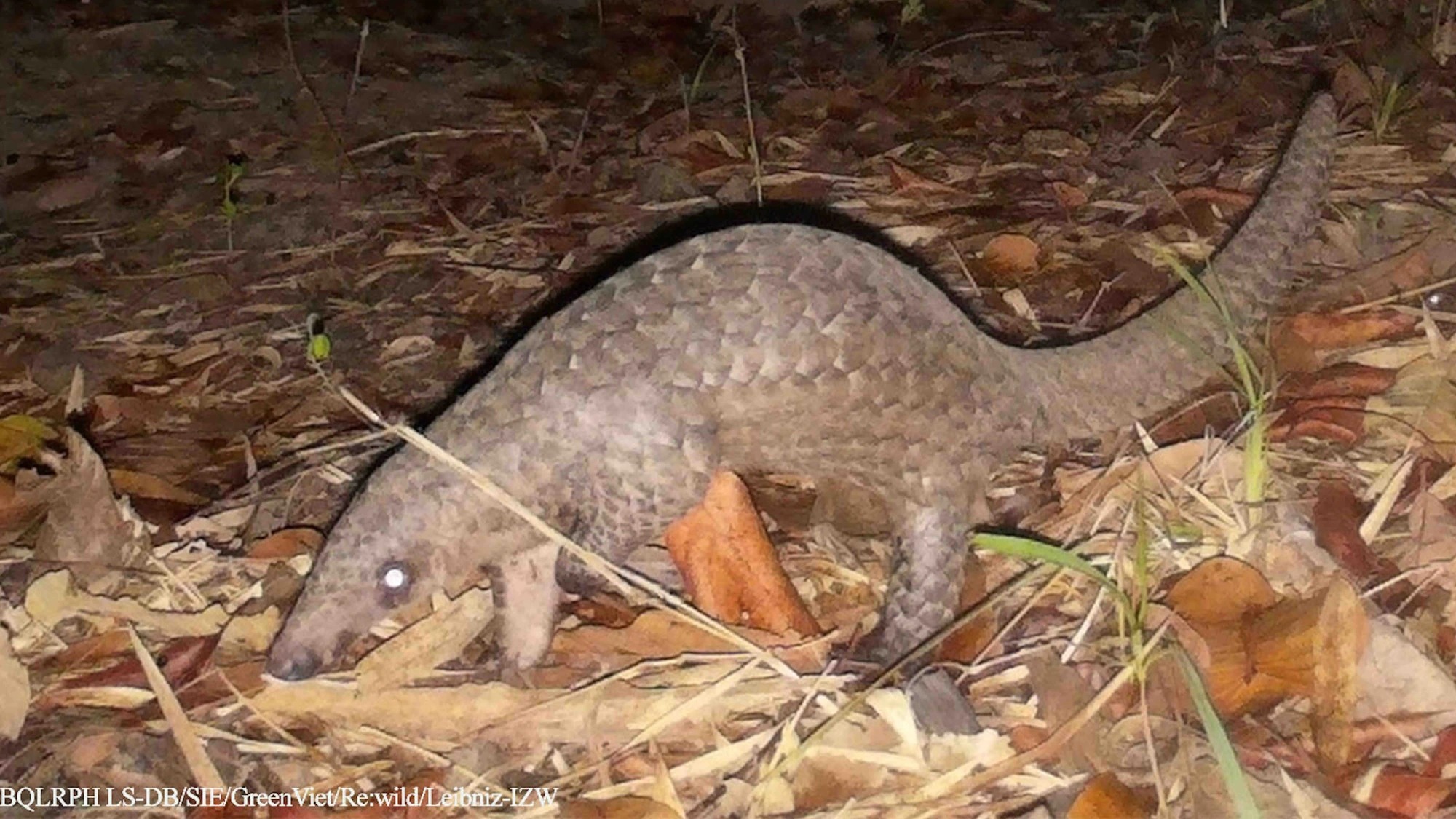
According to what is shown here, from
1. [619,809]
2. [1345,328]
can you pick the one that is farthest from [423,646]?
[1345,328]

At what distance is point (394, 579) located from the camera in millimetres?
Answer: 1877

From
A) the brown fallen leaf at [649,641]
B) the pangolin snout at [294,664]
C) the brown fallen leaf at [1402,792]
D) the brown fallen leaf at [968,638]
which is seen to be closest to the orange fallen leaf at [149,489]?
Answer: the pangolin snout at [294,664]

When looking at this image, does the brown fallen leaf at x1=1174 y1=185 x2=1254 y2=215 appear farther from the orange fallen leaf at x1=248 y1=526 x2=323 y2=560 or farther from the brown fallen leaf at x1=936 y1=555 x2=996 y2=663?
the orange fallen leaf at x1=248 y1=526 x2=323 y2=560

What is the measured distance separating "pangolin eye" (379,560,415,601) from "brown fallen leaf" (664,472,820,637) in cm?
37

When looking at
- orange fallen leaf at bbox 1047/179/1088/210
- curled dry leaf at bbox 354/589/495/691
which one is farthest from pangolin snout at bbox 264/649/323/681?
orange fallen leaf at bbox 1047/179/1088/210

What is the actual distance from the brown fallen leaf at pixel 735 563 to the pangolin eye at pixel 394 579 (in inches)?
14.5

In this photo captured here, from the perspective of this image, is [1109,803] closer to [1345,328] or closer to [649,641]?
[649,641]

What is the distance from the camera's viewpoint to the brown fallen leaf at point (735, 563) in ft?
6.50

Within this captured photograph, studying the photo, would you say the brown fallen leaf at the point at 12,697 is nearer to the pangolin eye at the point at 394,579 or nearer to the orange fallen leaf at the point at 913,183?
the pangolin eye at the point at 394,579

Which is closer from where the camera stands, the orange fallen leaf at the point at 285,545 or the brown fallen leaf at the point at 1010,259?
the orange fallen leaf at the point at 285,545

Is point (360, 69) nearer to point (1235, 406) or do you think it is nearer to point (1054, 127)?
point (1054, 127)

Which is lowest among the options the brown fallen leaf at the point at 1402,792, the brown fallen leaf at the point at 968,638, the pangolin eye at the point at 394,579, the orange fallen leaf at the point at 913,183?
the orange fallen leaf at the point at 913,183

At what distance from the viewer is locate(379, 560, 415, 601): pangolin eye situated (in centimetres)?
187

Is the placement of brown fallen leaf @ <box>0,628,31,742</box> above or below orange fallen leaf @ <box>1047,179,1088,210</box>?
below
